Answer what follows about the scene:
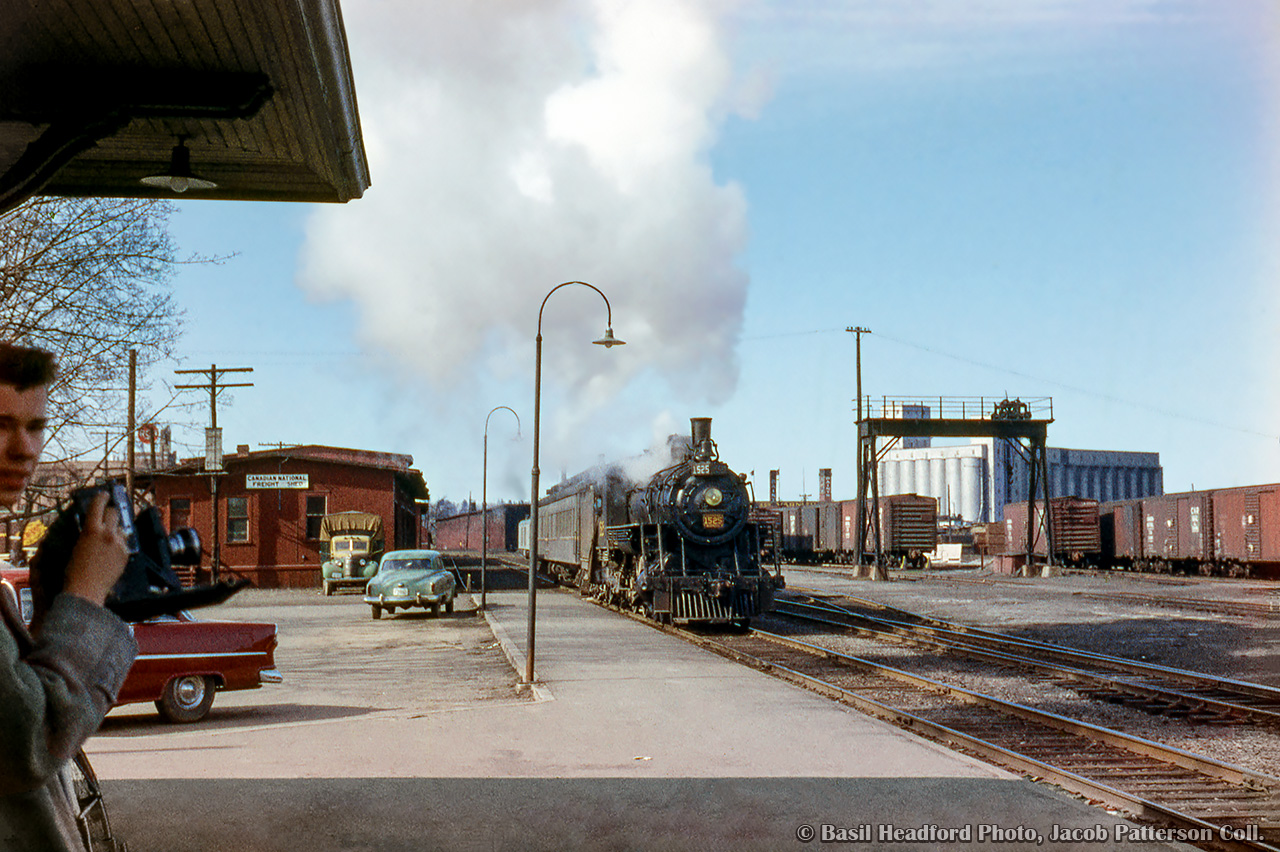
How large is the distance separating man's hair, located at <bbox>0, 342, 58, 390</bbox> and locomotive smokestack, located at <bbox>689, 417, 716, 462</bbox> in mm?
18227

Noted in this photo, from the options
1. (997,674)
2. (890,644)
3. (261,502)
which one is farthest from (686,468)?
(261,502)

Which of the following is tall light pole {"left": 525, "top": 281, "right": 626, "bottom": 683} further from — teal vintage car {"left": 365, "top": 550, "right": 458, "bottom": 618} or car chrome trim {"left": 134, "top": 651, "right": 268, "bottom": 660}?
teal vintage car {"left": 365, "top": 550, "right": 458, "bottom": 618}

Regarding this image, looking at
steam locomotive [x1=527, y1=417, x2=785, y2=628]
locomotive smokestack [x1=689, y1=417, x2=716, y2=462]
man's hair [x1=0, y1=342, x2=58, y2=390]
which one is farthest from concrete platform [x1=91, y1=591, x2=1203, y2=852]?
locomotive smokestack [x1=689, y1=417, x2=716, y2=462]

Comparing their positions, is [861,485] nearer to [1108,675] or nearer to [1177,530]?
[1177,530]

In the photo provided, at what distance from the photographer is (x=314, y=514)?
3638cm

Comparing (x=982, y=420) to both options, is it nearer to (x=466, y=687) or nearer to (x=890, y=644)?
(x=890, y=644)

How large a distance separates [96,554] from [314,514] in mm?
36203

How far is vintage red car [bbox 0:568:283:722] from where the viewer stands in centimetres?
1027

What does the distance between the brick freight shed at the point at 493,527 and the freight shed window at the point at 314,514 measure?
5064cm

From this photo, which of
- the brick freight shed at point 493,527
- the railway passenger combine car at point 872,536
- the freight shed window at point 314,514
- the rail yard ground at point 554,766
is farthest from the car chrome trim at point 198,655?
the brick freight shed at point 493,527

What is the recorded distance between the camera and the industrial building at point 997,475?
10025 centimetres

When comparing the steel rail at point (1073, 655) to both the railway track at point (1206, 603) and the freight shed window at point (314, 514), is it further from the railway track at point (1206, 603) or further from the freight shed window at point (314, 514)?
the freight shed window at point (314, 514)

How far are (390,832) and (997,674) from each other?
32.6ft

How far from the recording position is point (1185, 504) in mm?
38219
